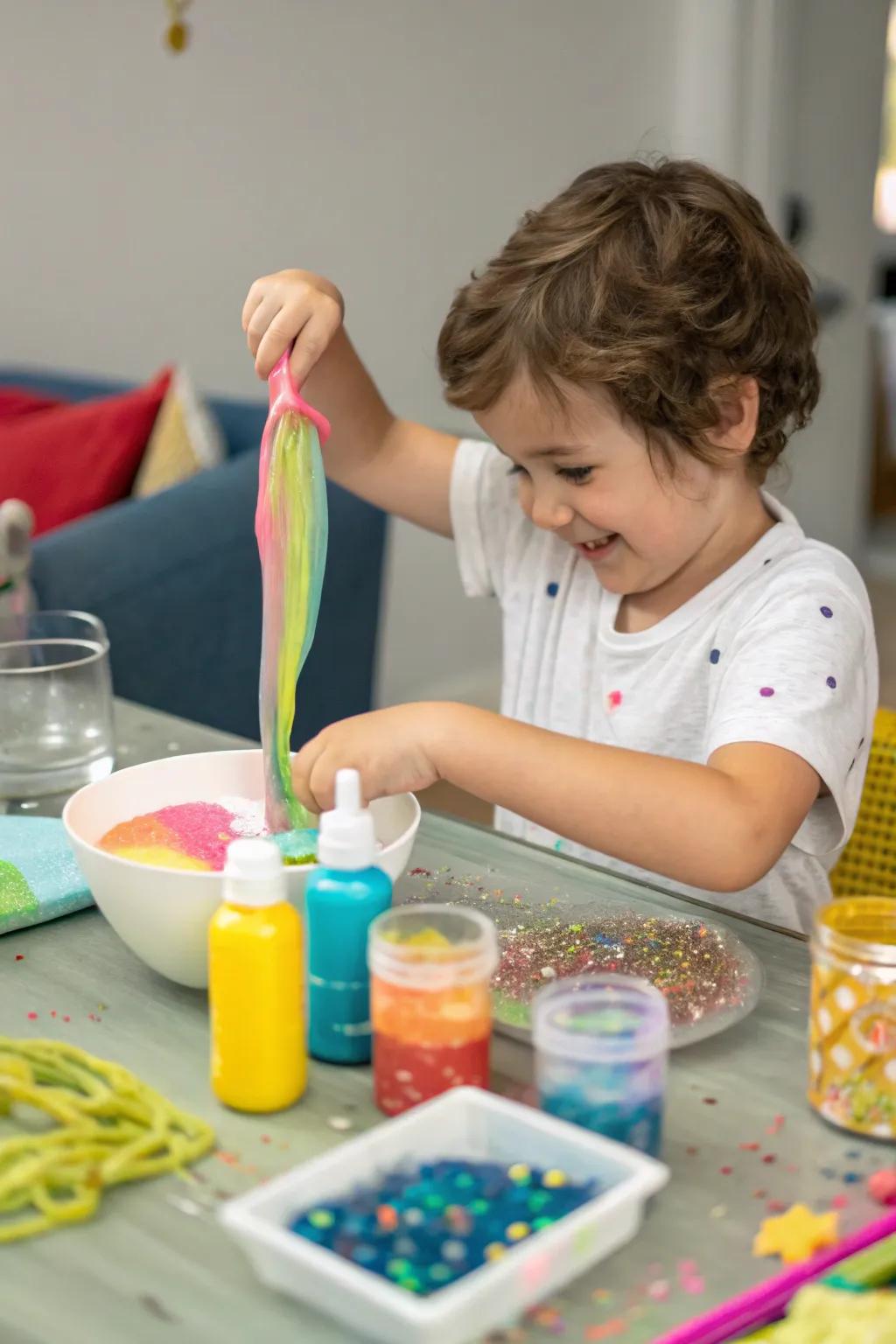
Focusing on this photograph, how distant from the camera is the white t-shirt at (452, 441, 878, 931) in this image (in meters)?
1.11

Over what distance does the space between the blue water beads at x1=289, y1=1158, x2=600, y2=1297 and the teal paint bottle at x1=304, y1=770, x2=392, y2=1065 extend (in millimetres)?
144

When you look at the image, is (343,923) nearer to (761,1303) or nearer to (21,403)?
(761,1303)

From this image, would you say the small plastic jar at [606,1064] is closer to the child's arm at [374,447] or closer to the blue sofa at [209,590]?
the child's arm at [374,447]

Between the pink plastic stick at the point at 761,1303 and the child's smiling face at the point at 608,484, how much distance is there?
657 mm

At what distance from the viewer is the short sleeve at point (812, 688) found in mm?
1076

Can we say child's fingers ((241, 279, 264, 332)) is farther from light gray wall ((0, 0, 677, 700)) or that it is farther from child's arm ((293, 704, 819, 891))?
light gray wall ((0, 0, 677, 700))

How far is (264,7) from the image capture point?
3023mm

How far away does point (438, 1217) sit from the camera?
2.15ft

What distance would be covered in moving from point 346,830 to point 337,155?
268 centimetres

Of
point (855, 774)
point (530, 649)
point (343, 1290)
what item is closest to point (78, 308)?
point (530, 649)

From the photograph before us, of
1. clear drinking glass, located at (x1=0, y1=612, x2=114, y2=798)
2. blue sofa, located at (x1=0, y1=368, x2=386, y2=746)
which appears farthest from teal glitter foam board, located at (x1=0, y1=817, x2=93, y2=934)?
blue sofa, located at (x1=0, y1=368, x2=386, y2=746)

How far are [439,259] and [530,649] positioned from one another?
2.11 m

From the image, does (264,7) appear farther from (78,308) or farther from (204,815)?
(204,815)

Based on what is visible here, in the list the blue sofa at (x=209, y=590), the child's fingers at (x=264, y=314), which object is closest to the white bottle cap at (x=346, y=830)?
the child's fingers at (x=264, y=314)
